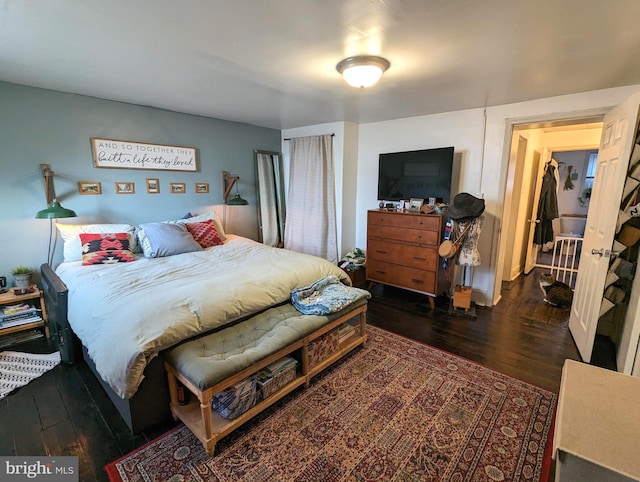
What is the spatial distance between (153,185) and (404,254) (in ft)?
9.82

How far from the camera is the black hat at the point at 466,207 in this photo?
300 cm

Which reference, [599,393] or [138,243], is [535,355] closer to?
[599,393]

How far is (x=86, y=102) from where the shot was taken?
115 inches

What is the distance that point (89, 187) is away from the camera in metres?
3.03

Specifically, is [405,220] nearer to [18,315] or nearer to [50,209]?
[50,209]

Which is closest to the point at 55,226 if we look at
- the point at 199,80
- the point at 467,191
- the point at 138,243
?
the point at 138,243

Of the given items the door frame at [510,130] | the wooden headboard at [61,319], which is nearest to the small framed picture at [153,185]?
the wooden headboard at [61,319]

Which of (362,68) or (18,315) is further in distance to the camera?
(18,315)

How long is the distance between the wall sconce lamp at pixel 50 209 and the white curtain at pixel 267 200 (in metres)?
2.29

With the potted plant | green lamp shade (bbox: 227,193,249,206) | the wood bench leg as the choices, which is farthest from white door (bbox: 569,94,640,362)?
the potted plant

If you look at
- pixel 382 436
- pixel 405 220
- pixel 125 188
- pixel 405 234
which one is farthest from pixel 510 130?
pixel 125 188

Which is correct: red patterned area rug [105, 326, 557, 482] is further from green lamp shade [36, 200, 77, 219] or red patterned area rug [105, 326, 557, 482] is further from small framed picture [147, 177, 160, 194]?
small framed picture [147, 177, 160, 194]

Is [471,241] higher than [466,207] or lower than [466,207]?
lower

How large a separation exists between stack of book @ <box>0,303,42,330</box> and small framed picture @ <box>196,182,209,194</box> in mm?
1976
